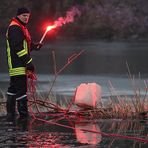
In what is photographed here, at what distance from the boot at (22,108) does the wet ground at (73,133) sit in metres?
0.32

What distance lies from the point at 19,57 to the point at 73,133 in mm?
1980

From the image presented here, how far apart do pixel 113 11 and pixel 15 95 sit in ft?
206

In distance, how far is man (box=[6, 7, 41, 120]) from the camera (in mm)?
10977

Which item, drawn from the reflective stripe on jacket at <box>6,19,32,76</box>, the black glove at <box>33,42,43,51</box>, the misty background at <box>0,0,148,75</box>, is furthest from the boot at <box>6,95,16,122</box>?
the misty background at <box>0,0,148,75</box>

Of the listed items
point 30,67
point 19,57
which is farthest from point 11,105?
point 19,57

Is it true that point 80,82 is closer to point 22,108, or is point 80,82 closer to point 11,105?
point 11,105

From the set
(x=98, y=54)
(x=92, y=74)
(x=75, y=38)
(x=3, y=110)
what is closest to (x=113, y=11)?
(x=75, y=38)

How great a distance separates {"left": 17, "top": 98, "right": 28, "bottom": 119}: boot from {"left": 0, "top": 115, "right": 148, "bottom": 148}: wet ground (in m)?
0.32

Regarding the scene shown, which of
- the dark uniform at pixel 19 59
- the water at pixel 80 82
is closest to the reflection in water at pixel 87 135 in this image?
the dark uniform at pixel 19 59

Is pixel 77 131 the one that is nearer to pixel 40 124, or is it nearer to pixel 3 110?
pixel 40 124

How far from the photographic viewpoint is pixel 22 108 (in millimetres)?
11211

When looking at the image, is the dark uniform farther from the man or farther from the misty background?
the misty background

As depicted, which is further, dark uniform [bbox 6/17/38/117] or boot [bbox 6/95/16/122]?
boot [bbox 6/95/16/122]

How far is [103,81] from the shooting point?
917 inches
